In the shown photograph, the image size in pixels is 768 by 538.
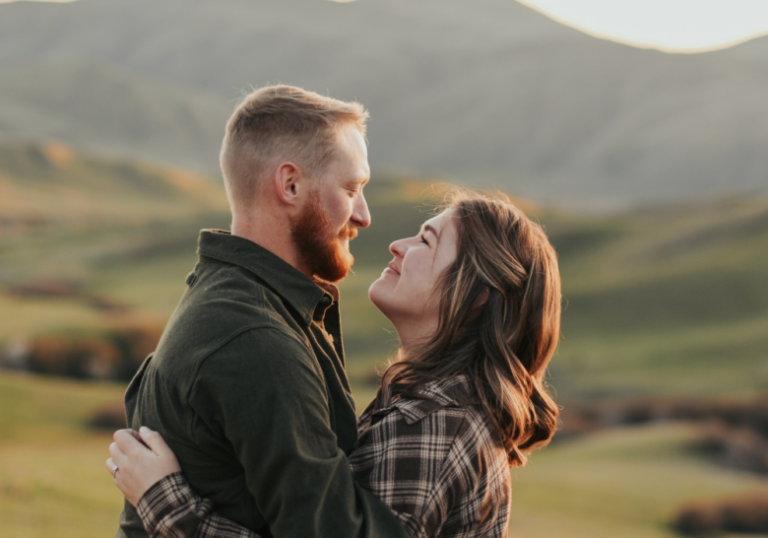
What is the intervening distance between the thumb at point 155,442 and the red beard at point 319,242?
0.95m

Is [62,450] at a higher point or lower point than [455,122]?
lower

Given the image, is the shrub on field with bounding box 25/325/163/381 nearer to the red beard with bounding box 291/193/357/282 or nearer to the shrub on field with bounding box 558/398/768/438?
the shrub on field with bounding box 558/398/768/438

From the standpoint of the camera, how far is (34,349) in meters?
19.7

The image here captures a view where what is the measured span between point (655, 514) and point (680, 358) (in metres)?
14.7

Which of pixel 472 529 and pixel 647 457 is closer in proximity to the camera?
pixel 472 529

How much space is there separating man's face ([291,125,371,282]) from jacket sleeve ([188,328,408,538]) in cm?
63

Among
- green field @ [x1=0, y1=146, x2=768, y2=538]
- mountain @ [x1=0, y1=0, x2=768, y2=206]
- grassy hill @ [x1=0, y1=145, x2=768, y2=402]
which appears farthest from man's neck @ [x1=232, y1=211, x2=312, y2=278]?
mountain @ [x1=0, y1=0, x2=768, y2=206]

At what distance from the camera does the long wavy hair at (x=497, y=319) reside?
3.36 meters

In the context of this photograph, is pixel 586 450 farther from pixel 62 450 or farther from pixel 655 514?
pixel 62 450

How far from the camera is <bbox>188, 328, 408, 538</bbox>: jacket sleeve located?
231cm

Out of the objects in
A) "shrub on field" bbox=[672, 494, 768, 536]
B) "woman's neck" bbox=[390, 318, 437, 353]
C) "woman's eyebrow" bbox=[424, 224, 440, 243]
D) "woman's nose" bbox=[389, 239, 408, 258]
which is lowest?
"shrub on field" bbox=[672, 494, 768, 536]

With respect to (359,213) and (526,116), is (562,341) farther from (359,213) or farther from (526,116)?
(526,116)

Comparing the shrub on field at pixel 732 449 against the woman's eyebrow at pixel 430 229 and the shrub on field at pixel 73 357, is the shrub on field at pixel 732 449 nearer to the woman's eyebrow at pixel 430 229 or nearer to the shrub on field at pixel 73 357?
the woman's eyebrow at pixel 430 229

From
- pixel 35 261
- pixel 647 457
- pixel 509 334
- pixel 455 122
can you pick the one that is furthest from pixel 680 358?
pixel 455 122
